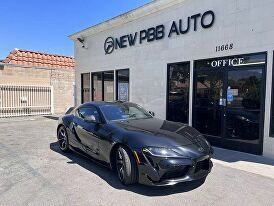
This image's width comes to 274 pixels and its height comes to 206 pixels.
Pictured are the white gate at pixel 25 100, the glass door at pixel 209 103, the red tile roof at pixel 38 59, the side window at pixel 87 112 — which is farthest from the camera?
the red tile roof at pixel 38 59

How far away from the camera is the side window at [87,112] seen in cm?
518

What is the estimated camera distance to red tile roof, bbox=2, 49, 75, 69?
1561 centimetres

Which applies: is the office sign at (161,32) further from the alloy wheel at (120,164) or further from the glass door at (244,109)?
the alloy wheel at (120,164)

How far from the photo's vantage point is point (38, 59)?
654 inches

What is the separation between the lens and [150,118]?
5.41 m

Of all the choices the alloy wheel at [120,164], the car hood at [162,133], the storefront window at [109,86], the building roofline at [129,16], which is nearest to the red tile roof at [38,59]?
the building roofline at [129,16]

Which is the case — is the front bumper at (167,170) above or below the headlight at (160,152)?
below

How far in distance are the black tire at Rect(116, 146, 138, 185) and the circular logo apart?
7.42m

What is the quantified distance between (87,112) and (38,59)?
12.7m

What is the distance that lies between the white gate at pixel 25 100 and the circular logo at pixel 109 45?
6126mm

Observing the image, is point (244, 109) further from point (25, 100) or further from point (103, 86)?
point (25, 100)

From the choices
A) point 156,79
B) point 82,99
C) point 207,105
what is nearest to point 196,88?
point 207,105

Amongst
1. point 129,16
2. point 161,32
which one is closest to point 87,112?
point 161,32

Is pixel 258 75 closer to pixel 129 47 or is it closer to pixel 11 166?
pixel 129 47
